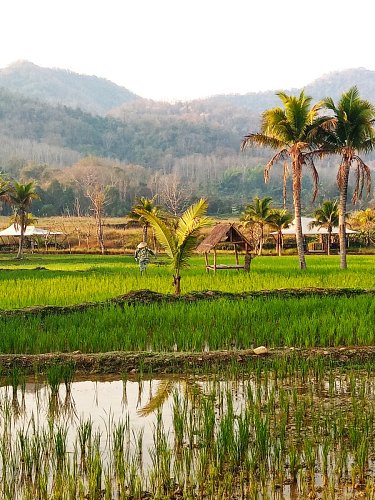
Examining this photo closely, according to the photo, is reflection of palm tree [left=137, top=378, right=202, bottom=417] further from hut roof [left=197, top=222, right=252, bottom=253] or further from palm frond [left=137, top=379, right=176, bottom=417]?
hut roof [left=197, top=222, right=252, bottom=253]

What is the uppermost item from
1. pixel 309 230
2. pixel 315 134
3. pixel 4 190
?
pixel 315 134

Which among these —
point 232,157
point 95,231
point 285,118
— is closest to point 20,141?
point 232,157

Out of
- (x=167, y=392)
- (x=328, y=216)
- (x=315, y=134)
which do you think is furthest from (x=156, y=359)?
(x=328, y=216)

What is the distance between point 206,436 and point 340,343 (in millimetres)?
4655

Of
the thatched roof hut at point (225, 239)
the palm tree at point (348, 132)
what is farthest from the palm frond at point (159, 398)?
the palm tree at point (348, 132)

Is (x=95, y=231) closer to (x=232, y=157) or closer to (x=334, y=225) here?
(x=334, y=225)

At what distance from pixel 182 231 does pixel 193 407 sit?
8.61 meters

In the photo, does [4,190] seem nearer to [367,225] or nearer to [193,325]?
[193,325]

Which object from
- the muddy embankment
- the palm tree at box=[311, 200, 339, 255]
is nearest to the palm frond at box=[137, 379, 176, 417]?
the muddy embankment

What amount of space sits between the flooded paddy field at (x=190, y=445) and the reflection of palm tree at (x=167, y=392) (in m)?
0.01

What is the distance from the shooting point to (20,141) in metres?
181

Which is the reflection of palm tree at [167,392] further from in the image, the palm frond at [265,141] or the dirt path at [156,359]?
the palm frond at [265,141]

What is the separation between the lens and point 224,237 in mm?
23719

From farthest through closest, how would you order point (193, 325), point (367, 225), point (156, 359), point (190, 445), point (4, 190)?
point (367, 225)
point (4, 190)
point (193, 325)
point (156, 359)
point (190, 445)
